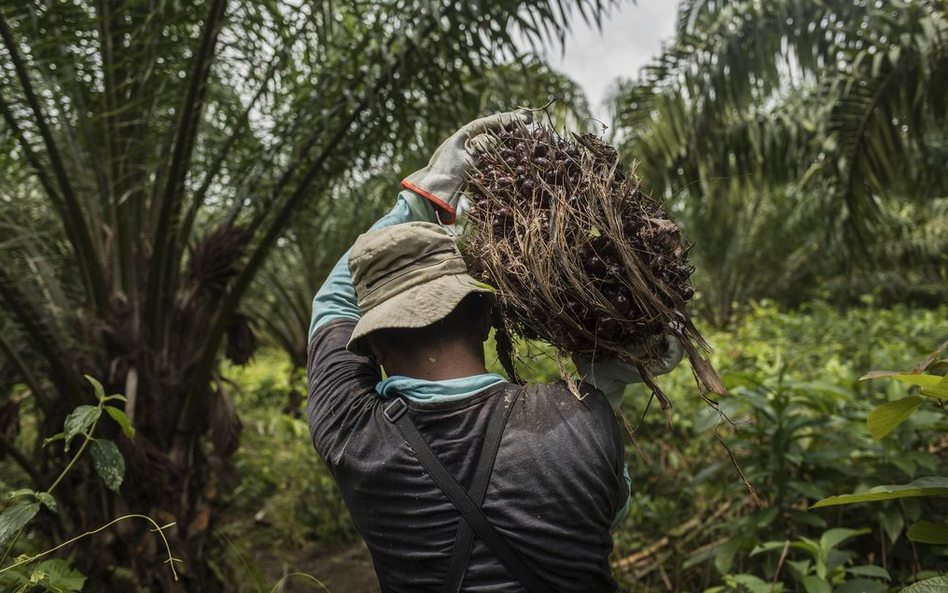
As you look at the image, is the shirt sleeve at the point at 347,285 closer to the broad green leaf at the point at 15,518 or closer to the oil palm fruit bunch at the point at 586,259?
the oil palm fruit bunch at the point at 586,259

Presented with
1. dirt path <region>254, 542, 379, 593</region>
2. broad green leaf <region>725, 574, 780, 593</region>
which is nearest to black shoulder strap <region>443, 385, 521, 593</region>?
broad green leaf <region>725, 574, 780, 593</region>

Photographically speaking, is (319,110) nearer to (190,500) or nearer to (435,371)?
(190,500)

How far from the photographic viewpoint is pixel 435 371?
1.39 m

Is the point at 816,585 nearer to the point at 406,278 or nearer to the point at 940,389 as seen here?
the point at 940,389

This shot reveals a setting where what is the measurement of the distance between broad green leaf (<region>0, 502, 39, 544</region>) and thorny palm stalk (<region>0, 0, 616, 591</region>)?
1587 millimetres

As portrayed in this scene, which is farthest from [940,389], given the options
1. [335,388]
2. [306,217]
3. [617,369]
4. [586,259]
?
[306,217]

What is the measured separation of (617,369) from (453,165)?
1.91 feet

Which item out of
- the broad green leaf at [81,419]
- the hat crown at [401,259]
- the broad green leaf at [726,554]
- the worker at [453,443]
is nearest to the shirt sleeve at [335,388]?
the worker at [453,443]

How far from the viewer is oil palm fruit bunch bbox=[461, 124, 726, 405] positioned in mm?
1303

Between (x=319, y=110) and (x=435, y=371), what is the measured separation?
95.2 inches

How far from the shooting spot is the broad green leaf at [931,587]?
129 centimetres

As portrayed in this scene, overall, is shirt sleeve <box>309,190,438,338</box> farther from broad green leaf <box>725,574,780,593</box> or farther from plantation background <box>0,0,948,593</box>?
broad green leaf <box>725,574,780,593</box>

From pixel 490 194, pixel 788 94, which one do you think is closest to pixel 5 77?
pixel 490 194

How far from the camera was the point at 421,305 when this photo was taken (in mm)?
1342
